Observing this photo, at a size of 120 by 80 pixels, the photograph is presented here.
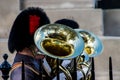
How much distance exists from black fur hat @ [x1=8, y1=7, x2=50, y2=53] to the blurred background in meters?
4.19

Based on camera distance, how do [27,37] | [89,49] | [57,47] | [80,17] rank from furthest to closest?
[80,17] < [89,49] < [27,37] < [57,47]

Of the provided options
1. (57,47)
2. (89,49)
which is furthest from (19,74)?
(89,49)

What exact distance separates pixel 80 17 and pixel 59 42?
4.87m

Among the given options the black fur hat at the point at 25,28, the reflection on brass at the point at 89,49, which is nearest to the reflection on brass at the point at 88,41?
the reflection on brass at the point at 89,49

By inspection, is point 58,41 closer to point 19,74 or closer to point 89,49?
point 19,74

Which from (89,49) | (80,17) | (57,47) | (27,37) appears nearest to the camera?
(57,47)

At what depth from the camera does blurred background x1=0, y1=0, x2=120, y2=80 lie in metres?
8.30

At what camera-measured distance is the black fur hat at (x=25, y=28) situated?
13.0 feet

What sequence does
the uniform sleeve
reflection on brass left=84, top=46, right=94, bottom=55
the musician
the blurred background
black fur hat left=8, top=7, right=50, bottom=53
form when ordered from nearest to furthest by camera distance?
the uniform sleeve, the musician, black fur hat left=8, top=7, right=50, bottom=53, reflection on brass left=84, top=46, right=94, bottom=55, the blurred background

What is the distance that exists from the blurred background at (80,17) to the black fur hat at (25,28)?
13.7ft

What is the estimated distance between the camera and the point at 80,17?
839cm

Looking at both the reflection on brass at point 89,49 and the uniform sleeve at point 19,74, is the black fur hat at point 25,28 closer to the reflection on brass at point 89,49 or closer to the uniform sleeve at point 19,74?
the uniform sleeve at point 19,74

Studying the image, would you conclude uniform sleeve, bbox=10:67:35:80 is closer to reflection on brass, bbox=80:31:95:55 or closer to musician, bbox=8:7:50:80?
musician, bbox=8:7:50:80

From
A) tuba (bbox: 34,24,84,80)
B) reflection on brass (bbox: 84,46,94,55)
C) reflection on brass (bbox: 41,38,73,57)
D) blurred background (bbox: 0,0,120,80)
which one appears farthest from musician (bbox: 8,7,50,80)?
blurred background (bbox: 0,0,120,80)
